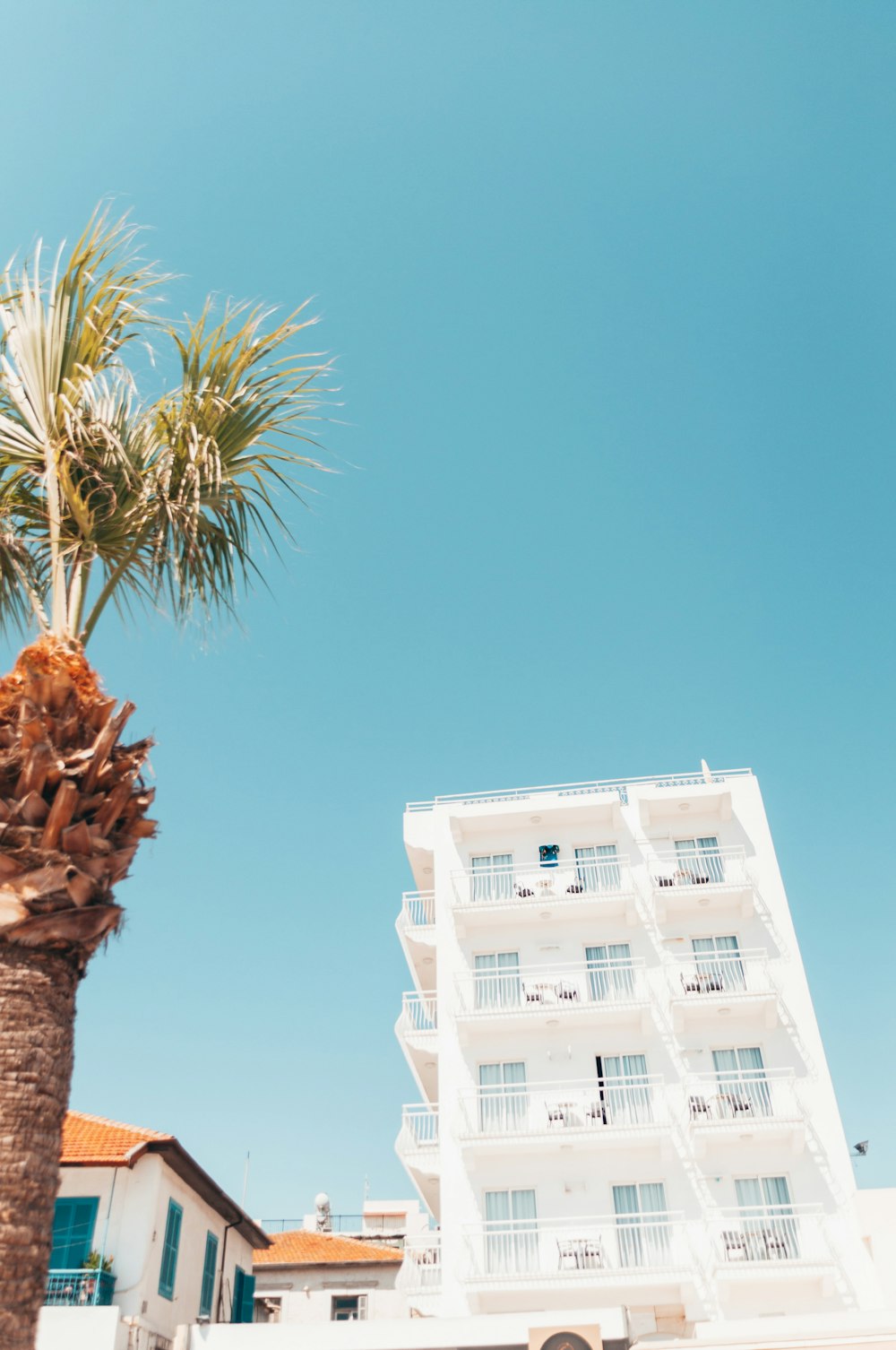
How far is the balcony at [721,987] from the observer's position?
→ 1184 inches

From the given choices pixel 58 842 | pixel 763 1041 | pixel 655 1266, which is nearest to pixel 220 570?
pixel 58 842

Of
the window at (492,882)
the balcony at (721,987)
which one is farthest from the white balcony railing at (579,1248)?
the window at (492,882)

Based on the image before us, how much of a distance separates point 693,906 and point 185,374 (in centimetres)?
2798

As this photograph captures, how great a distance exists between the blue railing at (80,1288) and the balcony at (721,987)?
1663 cm

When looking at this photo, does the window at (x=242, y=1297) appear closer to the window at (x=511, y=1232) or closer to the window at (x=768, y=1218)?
the window at (x=511, y=1232)

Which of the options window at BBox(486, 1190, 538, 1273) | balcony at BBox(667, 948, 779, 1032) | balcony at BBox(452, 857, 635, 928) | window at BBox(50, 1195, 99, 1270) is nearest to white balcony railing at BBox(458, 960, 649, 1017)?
balcony at BBox(667, 948, 779, 1032)

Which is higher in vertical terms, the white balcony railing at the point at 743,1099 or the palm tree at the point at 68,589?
the white balcony railing at the point at 743,1099

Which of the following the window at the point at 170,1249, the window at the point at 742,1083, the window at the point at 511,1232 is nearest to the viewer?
the window at the point at 170,1249

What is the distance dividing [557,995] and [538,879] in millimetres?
3801

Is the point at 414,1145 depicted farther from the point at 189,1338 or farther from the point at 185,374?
the point at 185,374

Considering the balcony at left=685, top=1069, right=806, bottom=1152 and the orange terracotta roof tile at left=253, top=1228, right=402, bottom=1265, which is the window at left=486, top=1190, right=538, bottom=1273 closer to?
the balcony at left=685, top=1069, right=806, bottom=1152

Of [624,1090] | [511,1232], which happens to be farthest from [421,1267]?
[624,1090]

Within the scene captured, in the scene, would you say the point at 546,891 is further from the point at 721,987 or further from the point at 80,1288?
the point at 80,1288

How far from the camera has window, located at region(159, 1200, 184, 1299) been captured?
69.9 ft
